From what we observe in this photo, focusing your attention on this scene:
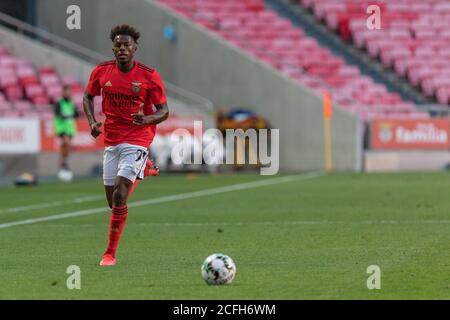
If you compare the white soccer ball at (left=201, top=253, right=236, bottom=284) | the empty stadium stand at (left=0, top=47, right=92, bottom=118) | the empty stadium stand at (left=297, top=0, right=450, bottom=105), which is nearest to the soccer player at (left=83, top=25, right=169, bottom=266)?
the white soccer ball at (left=201, top=253, right=236, bottom=284)

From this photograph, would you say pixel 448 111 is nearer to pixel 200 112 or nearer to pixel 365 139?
pixel 365 139

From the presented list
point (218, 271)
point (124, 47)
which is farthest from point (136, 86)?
point (218, 271)

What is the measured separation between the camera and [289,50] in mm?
38750

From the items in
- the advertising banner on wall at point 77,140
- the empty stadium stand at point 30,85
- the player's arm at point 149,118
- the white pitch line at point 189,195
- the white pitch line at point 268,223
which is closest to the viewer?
the player's arm at point 149,118

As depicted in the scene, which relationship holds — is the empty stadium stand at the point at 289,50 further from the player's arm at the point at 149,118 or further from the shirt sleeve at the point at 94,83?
the player's arm at the point at 149,118

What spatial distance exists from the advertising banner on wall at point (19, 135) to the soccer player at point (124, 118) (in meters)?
19.6

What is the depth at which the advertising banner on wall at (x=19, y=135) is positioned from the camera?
1275 inches

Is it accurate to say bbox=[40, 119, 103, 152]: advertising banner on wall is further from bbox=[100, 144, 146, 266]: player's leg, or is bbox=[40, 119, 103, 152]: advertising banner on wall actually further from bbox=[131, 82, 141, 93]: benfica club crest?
bbox=[131, 82, 141, 93]: benfica club crest

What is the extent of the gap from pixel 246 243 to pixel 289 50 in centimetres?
2446

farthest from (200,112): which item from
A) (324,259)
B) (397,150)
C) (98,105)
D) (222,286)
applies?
(222,286)

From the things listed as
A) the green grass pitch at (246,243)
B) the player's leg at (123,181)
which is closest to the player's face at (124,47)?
the player's leg at (123,181)

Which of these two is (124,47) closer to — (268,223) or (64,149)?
(268,223)

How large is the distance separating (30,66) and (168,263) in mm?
25494

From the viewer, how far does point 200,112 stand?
3397 centimetres
